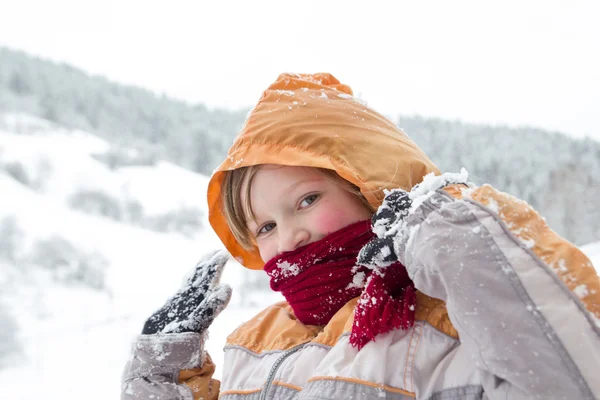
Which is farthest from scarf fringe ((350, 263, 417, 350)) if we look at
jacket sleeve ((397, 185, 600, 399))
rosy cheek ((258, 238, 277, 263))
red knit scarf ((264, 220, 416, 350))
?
rosy cheek ((258, 238, 277, 263))

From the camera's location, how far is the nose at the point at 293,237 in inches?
47.4

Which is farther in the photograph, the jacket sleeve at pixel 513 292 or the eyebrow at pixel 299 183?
the eyebrow at pixel 299 183

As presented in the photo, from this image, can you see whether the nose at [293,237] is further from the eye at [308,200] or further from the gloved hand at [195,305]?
the gloved hand at [195,305]

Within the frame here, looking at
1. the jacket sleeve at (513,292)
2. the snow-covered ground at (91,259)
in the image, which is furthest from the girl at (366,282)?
the snow-covered ground at (91,259)

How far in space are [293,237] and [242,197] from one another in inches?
10.7

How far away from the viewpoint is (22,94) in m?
16.6

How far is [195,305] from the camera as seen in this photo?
4.98 ft

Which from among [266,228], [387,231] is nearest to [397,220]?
[387,231]

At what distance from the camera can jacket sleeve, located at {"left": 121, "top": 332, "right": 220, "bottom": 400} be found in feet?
4.56

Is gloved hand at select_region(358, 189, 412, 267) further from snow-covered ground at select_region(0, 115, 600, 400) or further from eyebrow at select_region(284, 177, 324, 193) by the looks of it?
snow-covered ground at select_region(0, 115, 600, 400)

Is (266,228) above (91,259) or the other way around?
the other way around

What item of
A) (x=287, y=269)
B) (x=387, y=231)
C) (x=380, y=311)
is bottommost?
(x=380, y=311)

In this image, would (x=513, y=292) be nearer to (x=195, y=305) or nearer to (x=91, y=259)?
(x=195, y=305)

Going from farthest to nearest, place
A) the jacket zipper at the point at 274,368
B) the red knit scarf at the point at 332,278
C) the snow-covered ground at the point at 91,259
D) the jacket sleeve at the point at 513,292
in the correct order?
1. the snow-covered ground at the point at 91,259
2. the jacket zipper at the point at 274,368
3. the red knit scarf at the point at 332,278
4. the jacket sleeve at the point at 513,292
